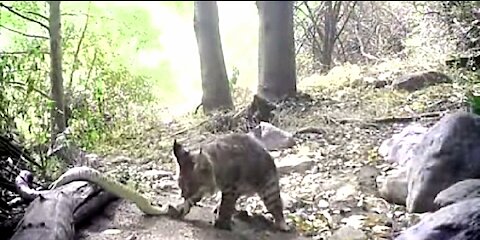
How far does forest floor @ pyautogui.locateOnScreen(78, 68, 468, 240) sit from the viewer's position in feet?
10.7

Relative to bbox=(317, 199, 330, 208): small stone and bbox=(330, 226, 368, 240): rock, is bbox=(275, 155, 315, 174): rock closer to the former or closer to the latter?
bbox=(317, 199, 330, 208): small stone

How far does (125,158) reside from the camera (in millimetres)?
4848

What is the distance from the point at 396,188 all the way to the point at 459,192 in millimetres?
757

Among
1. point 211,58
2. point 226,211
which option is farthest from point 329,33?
point 226,211

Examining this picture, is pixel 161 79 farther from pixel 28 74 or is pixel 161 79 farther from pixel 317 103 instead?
pixel 28 74

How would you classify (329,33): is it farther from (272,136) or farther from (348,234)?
(348,234)

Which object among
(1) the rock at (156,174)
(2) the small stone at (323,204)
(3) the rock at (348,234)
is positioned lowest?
(3) the rock at (348,234)

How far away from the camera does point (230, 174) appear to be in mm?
3275

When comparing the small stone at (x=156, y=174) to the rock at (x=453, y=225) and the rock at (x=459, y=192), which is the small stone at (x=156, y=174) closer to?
the rock at (x=459, y=192)

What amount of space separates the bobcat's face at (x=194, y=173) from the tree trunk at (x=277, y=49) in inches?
96.7

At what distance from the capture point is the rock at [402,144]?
13.2ft

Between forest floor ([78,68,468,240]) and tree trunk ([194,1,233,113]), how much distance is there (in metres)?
0.45

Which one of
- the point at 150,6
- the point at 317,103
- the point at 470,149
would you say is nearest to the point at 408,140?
the point at 470,149

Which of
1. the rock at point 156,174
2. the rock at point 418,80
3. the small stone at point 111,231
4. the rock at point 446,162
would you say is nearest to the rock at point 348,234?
the rock at point 446,162
